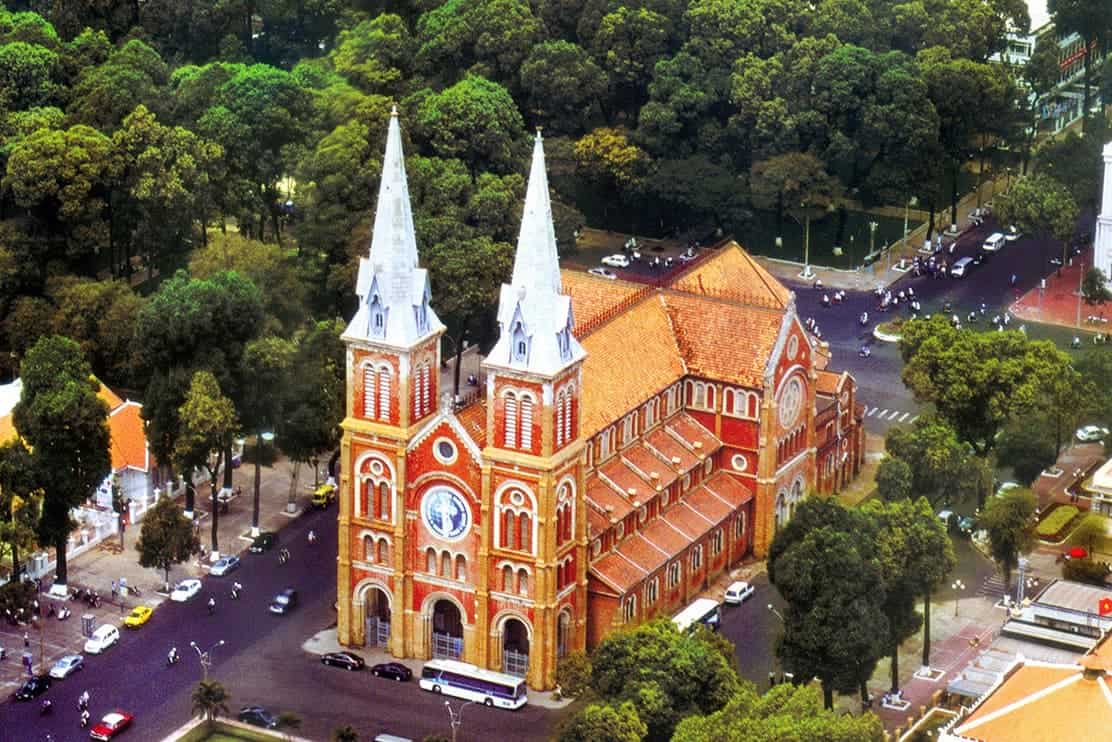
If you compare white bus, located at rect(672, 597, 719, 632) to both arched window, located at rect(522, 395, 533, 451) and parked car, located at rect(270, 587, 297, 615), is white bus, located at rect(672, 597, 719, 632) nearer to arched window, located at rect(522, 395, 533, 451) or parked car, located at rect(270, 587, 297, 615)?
arched window, located at rect(522, 395, 533, 451)

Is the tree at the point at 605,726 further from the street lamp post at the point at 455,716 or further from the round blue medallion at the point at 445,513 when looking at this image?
the round blue medallion at the point at 445,513

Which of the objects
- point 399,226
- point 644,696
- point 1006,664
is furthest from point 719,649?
point 399,226

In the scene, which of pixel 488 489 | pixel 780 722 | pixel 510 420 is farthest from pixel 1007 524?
pixel 780 722

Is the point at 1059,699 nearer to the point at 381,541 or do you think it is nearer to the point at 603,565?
the point at 603,565

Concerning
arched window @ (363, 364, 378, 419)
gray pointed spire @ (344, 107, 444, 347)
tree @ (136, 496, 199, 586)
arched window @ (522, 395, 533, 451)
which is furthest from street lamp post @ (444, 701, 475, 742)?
tree @ (136, 496, 199, 586)

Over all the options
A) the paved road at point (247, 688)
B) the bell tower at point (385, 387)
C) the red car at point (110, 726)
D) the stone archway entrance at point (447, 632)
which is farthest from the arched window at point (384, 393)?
the red car at point (110, 726)
